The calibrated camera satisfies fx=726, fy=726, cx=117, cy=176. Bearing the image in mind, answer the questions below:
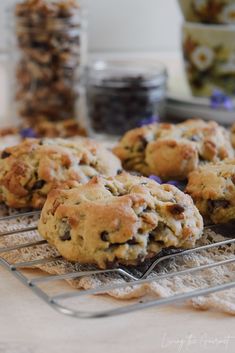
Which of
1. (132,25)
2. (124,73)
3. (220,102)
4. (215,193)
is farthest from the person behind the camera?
(132,25)

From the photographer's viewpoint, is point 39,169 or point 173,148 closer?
point 39,169

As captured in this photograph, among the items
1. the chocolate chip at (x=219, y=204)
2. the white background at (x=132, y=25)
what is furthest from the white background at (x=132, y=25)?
the chocolate chip at (x=219, y=204)

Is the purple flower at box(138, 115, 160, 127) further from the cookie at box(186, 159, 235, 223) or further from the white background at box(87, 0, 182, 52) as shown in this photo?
the white background at box(87, 0, 182, 52)

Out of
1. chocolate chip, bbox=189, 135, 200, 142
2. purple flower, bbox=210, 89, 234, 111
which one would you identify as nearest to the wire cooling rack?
chocolate chip, bbox=189, 135, 200, 142

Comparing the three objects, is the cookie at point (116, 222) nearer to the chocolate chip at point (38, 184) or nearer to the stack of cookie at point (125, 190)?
the stack of cookie at point (125, 190)

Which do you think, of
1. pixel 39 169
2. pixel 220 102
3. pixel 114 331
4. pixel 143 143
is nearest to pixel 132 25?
pixel 220 102

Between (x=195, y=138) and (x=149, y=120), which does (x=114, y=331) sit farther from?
(x=149, y=120)
